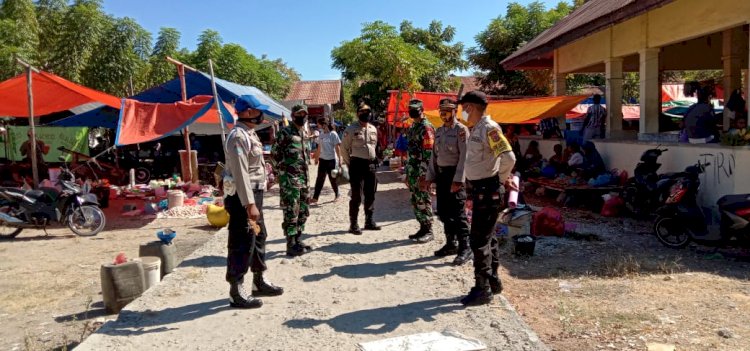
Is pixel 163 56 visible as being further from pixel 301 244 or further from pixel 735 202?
pixel 735 202

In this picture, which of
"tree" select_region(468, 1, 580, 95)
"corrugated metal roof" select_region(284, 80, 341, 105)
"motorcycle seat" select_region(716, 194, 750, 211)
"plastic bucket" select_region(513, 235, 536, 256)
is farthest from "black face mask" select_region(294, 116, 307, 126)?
"corrugated metal roof" select_region(284, 80, 341, 105)

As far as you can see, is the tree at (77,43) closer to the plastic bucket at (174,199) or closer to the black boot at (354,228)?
the plastic bucket at (174,199)

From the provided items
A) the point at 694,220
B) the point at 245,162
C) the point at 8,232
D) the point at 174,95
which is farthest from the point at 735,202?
the point at 174,95

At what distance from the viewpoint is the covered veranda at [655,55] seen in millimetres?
7527

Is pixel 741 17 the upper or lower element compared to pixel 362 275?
upper

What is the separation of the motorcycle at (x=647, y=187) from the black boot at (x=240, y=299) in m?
5.69

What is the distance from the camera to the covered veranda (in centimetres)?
753

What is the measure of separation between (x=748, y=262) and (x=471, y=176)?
3.70m

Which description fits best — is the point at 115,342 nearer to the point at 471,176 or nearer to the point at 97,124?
the point at 471,176

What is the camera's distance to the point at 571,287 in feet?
17.0

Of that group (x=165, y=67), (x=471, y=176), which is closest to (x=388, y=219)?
(x=471, y=176)

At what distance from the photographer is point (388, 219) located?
28.4 feet

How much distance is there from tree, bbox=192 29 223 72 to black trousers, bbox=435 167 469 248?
23245mm

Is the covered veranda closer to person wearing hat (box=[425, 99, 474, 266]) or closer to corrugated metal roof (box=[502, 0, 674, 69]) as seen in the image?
corrugated metal roof (box=[502, 0, 674, 69])
